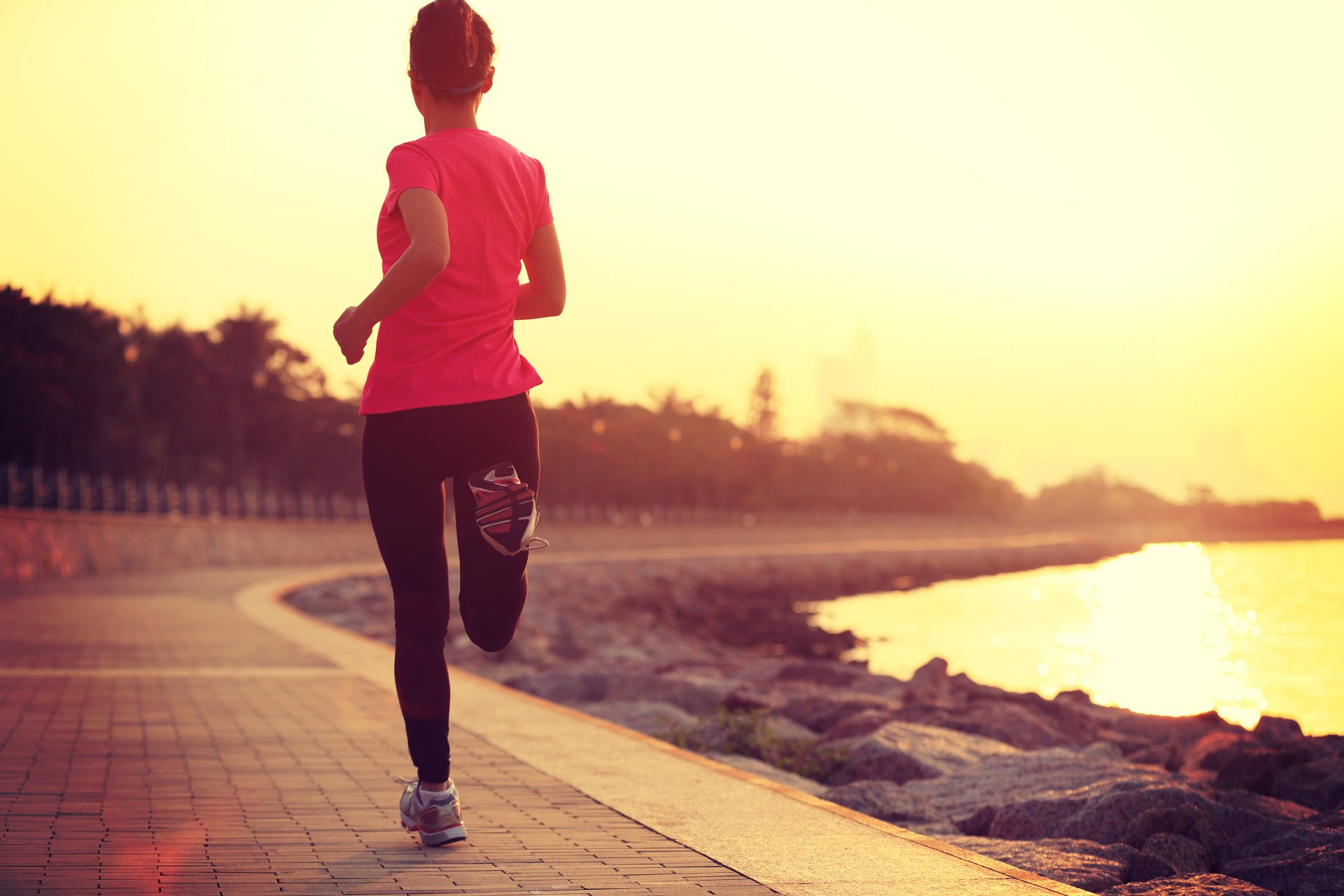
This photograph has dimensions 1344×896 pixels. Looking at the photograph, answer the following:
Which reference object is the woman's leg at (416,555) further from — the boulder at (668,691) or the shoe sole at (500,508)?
the boulder at (668,691)

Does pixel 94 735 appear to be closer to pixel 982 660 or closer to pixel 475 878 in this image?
→ pixel 475 878

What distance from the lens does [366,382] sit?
324 cm

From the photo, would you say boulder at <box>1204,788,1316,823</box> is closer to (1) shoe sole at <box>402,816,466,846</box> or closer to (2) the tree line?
(1) shoe sole at <box>402,816,466,846</box>

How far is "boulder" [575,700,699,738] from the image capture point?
859 centimetres

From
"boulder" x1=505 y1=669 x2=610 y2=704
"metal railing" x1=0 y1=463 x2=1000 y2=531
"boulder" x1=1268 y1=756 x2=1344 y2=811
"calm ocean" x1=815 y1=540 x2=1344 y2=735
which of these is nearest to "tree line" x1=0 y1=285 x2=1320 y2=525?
"metal railing" x1=0 y1=463 x2=1000 y2=531

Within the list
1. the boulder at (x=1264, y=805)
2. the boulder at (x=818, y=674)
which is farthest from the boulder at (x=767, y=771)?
the boulder at (x=818, y=674)

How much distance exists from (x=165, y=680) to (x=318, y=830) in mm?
4646

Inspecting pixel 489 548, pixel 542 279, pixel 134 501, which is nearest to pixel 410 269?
pixel 542 279

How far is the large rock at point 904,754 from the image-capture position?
7.15m

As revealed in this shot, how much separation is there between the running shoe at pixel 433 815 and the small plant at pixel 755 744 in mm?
3901

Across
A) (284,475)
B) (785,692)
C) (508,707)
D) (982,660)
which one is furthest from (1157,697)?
(284,475)

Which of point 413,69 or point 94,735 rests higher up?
point 413,69

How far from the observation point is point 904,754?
7238mm

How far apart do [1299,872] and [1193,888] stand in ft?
2.90
